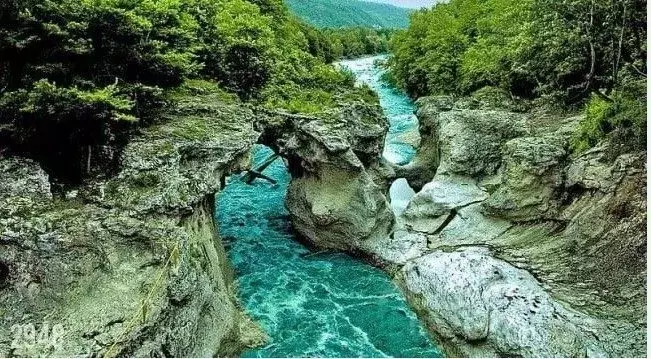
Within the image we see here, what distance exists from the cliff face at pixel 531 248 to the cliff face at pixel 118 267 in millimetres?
4761

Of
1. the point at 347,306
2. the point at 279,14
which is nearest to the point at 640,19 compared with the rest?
the point at 347,306

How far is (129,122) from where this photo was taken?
15219mm

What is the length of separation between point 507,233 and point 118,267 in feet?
33.4

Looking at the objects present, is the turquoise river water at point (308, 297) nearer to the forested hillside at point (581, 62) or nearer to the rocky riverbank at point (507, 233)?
the rocky riverbank at point (507, 233)

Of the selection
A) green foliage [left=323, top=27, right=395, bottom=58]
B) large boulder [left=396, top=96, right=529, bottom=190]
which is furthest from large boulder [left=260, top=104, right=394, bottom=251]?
green foliage [left=323, top=27, right=395, bottom=58]

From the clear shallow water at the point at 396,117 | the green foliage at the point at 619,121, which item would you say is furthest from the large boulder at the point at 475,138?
the clear shallow water at the point at 396,117

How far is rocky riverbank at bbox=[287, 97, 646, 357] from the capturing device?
494 inches

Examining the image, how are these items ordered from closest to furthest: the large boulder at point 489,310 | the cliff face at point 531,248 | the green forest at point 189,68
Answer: the large boulder at point 489,310 → the cliff face at point 531,248 → the green forest at point 189,68

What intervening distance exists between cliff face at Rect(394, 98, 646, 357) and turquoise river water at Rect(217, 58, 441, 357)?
78cm

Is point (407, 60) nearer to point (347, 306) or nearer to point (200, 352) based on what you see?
point (347, 306)

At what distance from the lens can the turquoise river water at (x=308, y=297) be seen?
14.5 meters

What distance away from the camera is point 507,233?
56.3 ft

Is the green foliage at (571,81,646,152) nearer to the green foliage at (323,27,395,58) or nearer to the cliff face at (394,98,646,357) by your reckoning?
the cliff face at (394,98,646,357)

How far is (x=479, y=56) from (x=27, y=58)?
21501 millimetres
